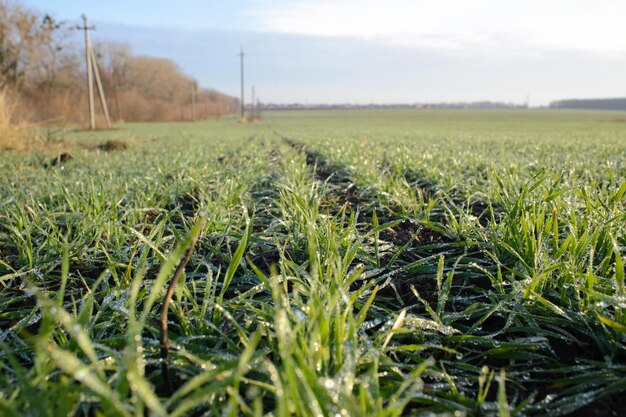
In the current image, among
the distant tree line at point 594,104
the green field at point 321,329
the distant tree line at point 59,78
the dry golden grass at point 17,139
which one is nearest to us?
the green field at point 321,329

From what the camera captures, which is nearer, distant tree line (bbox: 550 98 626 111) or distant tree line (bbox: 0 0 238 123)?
distant tree line (bbox: 0 0 238 123)

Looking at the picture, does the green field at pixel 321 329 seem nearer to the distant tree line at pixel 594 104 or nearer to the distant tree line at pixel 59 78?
the distant tree line at pixel 59 78

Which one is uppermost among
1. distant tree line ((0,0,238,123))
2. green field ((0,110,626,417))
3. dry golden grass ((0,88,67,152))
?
distant tree line ((0,0,238,123))

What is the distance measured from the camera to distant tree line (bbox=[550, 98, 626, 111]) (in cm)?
9231

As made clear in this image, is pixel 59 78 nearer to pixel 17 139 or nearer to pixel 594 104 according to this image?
pixel 17 139

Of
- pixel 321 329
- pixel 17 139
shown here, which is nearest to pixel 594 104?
pixel 17 139

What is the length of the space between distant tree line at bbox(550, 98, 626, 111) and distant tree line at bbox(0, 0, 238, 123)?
91.7 m

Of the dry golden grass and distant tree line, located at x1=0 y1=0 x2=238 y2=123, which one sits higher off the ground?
distant tree line, located at x1=0 y1=0 x2=238 y2=123

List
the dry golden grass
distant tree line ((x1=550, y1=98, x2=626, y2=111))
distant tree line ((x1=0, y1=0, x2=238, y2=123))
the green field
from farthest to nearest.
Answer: distant tree line ((x1=550, y1=98, x2=626, y2=111)) → distant tree line ((x1=0, y1=0, x2=238, y2=123)) → the dry golden grass → the green field

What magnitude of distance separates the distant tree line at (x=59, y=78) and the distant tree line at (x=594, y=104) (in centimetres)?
9169

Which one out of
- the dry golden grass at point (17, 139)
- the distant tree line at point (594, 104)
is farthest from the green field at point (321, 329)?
the distant tree line at point (594, 104)

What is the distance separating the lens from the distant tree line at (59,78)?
26609 millimetres

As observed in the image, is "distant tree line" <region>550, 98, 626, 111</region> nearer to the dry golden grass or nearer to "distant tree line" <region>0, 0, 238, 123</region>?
"distant tree line" <region>0, 0, 238, 123</region>

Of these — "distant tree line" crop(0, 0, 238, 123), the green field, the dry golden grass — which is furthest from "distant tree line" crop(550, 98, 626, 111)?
the green field
